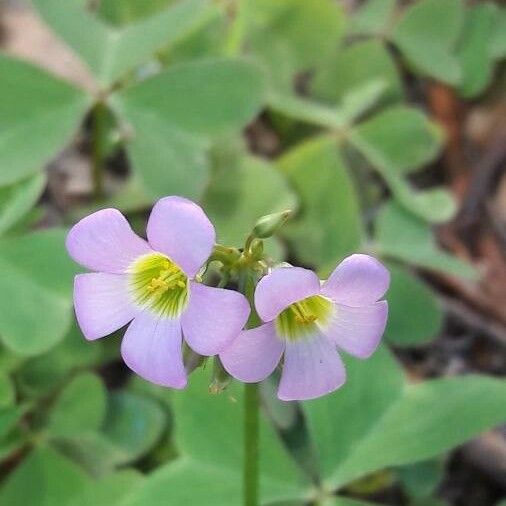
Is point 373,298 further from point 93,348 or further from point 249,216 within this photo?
point 249,216

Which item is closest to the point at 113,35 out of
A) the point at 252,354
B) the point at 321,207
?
the point at 321,207

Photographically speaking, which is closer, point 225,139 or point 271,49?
point 225,139

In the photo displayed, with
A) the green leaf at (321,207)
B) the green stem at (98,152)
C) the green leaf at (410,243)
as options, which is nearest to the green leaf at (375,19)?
the green leaf at (321,207)

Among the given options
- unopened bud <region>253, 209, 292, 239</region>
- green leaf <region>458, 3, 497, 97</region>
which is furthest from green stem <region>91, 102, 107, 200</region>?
unopened bud <region>253, 209, 292, 239</region>

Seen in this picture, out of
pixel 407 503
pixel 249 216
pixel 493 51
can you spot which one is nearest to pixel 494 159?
pixel 493 51

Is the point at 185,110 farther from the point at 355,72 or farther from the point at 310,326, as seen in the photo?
the point at 310,326

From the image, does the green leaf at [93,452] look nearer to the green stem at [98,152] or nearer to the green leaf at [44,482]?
the green leaf at [44,482]
